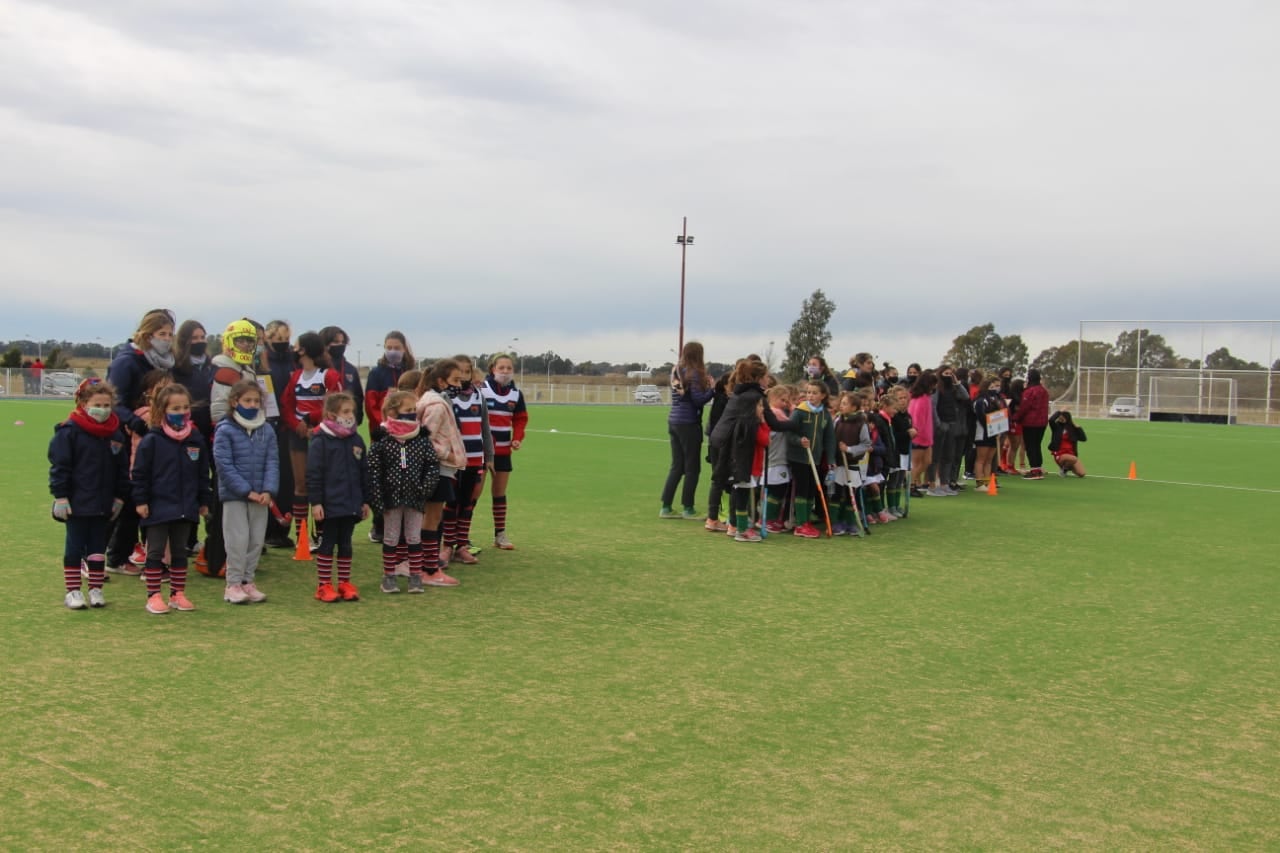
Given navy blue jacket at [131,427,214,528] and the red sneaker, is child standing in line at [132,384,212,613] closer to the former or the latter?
navy blue jacket at [131,427,214,528]

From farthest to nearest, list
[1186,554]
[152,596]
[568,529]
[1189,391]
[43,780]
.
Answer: [1189,391] → [568,529] → [1186,554] → [152,596] → [43,780]

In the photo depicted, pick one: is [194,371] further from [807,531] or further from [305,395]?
[807,531]

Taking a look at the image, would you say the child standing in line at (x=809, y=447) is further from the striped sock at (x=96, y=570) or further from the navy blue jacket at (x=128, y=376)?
the striped sock at (x=96, y=570)

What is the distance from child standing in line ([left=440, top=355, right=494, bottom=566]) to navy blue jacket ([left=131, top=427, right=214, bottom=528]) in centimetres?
201

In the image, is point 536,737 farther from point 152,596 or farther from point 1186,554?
point 1186,554

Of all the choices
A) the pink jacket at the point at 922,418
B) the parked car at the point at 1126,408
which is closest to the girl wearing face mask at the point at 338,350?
the pink jacket at the point at 922,418

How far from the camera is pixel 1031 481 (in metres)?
18.8

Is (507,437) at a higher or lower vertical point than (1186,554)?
higher

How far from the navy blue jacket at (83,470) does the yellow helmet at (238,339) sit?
1.40 m

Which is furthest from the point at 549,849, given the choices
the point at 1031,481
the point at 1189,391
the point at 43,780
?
the point at 1189,391

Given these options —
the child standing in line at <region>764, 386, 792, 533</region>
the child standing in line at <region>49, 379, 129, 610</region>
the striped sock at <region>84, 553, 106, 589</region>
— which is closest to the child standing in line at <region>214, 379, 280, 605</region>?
the child standing in line at <region>49, 379, 129, 610</region>

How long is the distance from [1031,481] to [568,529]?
10.2m

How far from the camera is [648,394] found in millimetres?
69375

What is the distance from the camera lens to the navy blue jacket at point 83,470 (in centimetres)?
714
